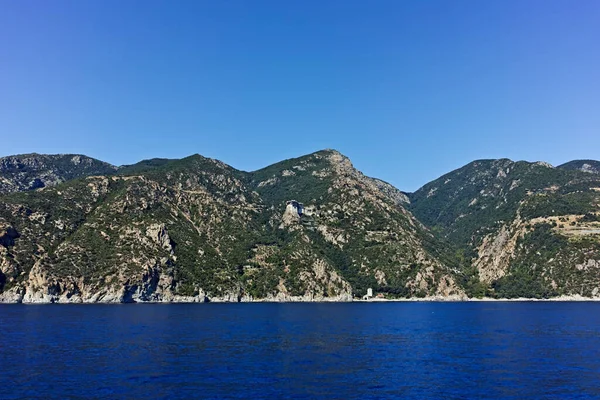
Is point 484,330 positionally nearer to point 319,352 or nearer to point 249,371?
point 319,352

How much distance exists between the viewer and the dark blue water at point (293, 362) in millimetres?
58812

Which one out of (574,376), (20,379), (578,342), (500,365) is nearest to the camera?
(20,379)

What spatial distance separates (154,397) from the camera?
54656mm

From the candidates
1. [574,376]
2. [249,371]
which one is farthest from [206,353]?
[574,376]

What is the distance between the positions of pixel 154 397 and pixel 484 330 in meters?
96.5

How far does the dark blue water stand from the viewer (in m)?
58.8

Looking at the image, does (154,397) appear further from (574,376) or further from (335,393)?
(574,376)

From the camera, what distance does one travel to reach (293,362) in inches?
3029

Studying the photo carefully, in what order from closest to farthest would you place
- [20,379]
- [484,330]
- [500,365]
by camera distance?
1. [20,379]
2. [500,365]
3. [484,330]

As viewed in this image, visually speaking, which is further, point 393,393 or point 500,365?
point 500,365

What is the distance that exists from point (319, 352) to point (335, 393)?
1183 inches

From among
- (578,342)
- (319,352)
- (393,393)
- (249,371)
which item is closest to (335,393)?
(393,393)

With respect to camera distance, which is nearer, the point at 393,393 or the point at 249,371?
the point at 393,393

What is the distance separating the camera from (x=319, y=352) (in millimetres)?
87062
